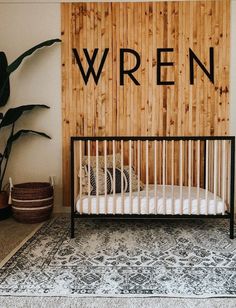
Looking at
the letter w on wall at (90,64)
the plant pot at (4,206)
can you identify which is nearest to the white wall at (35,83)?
the letter w on wall at (90,64)

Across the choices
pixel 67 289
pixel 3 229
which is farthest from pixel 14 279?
pixel 3 229

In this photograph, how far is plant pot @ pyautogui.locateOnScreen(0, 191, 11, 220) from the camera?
329cm

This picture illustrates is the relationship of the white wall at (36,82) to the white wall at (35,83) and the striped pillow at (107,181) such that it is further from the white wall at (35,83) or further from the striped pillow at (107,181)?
the striped pillow at (107,181)

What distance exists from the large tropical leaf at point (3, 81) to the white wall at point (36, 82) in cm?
14

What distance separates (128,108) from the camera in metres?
3.53

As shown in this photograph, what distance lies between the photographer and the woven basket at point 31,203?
3074mm

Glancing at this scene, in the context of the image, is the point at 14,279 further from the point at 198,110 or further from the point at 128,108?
the point at 198,110

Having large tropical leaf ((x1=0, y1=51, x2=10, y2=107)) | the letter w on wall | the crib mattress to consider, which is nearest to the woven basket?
the crib mattress

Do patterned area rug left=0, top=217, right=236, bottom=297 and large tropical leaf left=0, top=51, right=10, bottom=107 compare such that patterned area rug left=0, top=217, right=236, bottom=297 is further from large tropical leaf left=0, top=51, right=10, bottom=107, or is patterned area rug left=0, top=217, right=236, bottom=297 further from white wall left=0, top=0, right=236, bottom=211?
large tropical leaf left=0, top=51, right=10, bottom=107

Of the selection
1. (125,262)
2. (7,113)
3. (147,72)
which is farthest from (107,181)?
(147,72)

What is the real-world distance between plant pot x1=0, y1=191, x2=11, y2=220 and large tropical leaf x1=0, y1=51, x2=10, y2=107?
96 centimetres

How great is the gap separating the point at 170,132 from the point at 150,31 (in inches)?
44.4

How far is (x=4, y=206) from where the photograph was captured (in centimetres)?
331

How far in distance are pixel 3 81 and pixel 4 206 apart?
1.29 m
